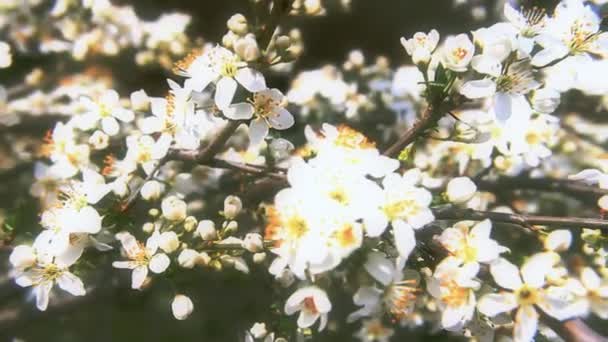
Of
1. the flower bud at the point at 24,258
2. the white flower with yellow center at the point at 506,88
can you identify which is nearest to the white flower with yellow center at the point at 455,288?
the white flower with yellow center at the point at 506,88

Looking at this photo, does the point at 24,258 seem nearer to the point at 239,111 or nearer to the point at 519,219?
the point at 239,111

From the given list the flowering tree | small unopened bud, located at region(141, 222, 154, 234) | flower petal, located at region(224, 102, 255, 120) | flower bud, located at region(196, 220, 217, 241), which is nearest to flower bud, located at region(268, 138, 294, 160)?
the flowering tree

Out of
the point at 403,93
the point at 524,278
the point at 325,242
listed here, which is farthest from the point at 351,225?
the point at 403,93

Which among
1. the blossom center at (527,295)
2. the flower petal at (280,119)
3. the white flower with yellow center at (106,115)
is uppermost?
the flower petal at (280,119)

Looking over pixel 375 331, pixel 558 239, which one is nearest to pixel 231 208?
pixel 558 239

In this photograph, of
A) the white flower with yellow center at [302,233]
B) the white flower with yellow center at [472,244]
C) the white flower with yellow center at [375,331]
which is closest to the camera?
the white flower with yellow center at [302,233]

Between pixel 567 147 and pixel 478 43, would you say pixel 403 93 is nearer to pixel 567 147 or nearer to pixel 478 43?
pixel 567 147

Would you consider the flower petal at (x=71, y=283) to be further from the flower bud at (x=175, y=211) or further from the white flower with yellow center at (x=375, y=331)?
the white flower with yellow center at (x=375, y=331)
